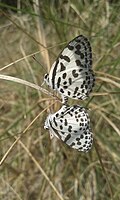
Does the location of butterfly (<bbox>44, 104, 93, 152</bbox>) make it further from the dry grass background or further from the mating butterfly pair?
the dry grass background

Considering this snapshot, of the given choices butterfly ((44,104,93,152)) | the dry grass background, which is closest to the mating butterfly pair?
butterfly ((44,104,93,152))

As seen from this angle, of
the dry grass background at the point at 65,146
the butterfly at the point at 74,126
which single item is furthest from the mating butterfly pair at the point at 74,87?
the dry grass background at the point at 65,146

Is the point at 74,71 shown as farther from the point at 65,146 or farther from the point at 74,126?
the point at 65,146

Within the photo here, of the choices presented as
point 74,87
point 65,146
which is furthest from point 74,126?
point 65,146

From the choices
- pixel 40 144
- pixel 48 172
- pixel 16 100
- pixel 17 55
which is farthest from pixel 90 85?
pixel 17 55

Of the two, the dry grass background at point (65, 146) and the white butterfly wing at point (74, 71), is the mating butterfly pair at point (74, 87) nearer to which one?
the white butterfly wing at point (74, 71)

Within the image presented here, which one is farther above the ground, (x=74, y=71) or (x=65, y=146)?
(x=74, y=71)

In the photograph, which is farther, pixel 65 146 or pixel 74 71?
pixel 65 146
